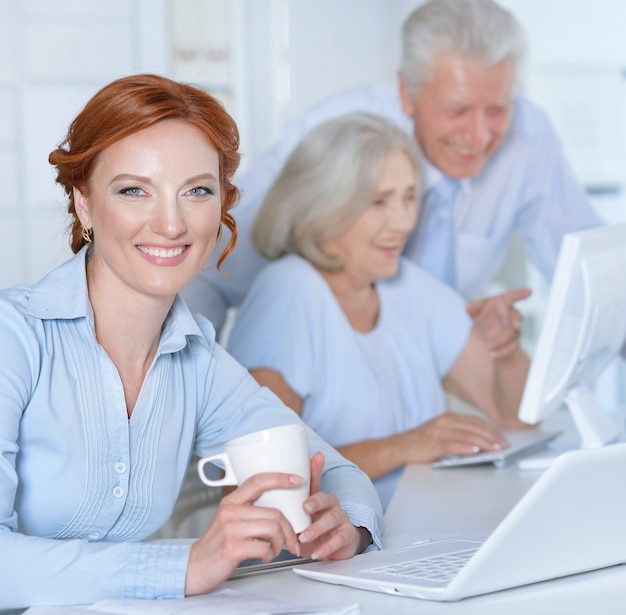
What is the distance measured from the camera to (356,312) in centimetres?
244

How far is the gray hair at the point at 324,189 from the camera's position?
244 cm

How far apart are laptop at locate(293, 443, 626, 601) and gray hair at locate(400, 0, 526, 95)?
2.08m

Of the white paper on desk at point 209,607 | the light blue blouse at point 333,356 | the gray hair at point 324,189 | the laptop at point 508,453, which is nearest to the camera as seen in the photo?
the white paper on desk at point 209,607

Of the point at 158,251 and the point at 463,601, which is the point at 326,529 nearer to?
the point at 463,601

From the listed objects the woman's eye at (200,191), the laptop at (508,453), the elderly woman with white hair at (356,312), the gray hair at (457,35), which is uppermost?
the gray hair at (457,35)

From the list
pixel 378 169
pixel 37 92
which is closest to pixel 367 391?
pixel 378 169

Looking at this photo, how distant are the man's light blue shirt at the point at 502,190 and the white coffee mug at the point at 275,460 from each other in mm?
1837

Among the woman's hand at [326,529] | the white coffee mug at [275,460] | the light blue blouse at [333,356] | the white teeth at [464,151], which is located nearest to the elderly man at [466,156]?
the white teeth at [464,151]

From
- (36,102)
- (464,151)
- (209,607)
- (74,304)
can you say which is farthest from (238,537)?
(36,102)

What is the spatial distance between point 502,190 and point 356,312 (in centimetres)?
88

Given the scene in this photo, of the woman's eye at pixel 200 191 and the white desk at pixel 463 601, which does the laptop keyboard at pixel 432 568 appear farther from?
the woman's eye at pixel 200 191

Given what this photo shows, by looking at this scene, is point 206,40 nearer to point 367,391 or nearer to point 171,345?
point 367,391

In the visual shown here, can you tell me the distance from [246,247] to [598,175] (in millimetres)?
1413

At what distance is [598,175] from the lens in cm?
354
